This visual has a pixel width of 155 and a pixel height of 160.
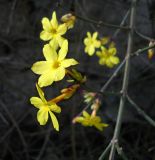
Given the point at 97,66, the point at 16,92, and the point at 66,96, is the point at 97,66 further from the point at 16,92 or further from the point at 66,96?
the point at 66,96

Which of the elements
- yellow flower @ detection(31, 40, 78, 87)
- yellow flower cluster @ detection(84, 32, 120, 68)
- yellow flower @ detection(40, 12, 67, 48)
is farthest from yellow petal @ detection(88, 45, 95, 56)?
yellow flower @ detection(31, 40, 78, 87)

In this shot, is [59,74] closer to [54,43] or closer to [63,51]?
[63,51]

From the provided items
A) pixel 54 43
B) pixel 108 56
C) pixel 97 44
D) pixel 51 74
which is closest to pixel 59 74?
pixel 51 74

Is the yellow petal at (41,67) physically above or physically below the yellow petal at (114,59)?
above

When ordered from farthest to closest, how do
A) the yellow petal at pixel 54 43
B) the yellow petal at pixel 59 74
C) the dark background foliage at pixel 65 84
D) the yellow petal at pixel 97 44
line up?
the dark background foliage at pixel 65 84, the yellow petal at pixel 97 44, the yellow petal at pixel 54 43, the yellow petal at pixel 59 74

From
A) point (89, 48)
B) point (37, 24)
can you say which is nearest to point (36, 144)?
point (37, 24)

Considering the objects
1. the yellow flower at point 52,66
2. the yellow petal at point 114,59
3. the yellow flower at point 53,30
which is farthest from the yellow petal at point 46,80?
the yellow petal at point 114,59

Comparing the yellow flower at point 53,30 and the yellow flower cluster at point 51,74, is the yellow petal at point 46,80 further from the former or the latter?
the yellow flower at point 53,30
